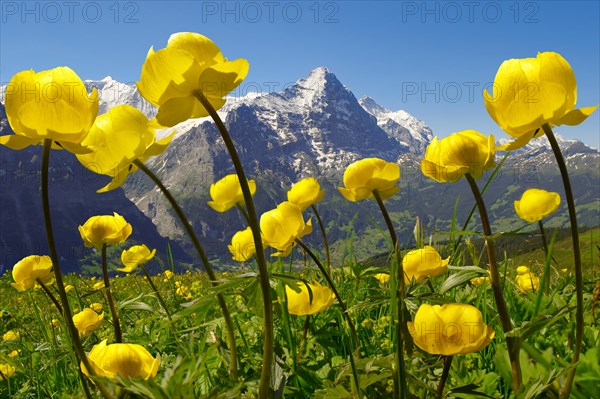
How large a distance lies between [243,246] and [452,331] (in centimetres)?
132

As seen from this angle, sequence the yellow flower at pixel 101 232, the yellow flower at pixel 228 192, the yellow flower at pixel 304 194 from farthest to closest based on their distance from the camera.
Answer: the yellow flower at pixel 304 194, the yellow flower at pixel 228 192, the yellow flower at pixel 101 232

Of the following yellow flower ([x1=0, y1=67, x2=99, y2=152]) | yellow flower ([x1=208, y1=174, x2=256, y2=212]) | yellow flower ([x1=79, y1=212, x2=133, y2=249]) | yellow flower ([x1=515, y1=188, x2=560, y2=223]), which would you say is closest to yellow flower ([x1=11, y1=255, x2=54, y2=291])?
yellow flower ([x1=79, y1=212, x2=133, y2=249])

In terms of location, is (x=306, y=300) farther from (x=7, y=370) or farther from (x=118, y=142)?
(x=7, y=370)

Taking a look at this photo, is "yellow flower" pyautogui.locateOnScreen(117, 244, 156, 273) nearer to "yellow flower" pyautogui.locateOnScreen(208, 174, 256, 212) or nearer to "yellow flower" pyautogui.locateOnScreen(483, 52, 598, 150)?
"yellow flower" pyautogui.locateOnScreen(208, 174, 256, 212)

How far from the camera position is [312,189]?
2.76 m

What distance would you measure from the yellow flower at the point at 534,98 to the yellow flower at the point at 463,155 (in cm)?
27

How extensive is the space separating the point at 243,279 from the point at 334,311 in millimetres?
1761

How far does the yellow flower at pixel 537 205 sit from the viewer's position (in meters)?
3.31

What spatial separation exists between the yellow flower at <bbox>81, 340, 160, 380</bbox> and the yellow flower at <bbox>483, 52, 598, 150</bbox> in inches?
45.4

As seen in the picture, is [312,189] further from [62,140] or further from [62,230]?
[62,230]

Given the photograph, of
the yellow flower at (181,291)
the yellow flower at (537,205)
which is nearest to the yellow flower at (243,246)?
the yellow flower at (537,205)

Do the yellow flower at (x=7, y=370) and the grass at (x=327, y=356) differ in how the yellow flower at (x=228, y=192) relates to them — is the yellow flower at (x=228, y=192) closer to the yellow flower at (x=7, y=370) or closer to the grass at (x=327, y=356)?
the grass at (x=327, y=356)

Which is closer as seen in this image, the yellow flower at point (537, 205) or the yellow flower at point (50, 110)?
the yellow flower at point (50, 110)

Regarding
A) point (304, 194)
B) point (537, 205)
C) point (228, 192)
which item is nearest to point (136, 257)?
point (228, 192)
